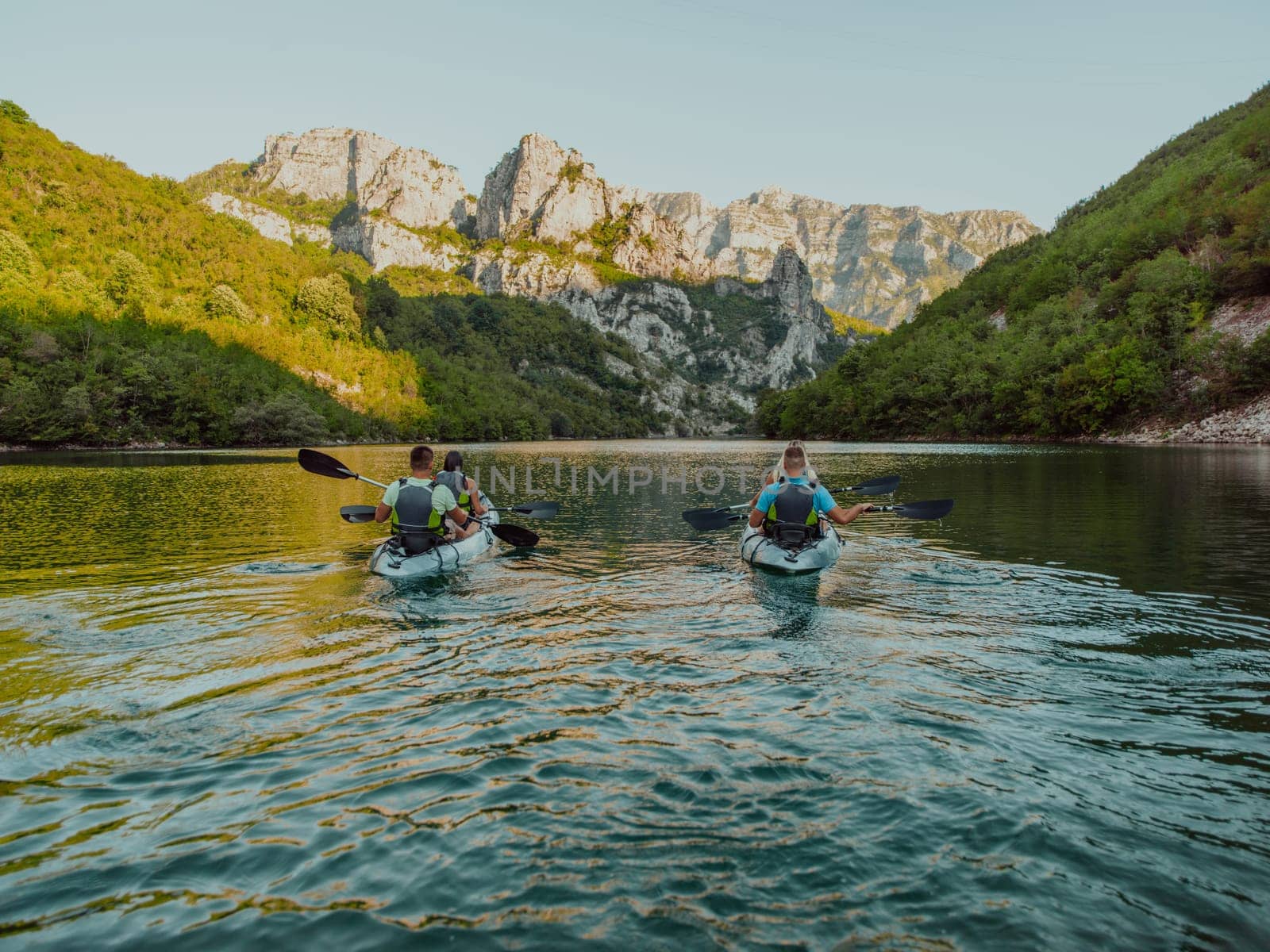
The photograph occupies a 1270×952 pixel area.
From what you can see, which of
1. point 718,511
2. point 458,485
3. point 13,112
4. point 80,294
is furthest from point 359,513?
point 13,112

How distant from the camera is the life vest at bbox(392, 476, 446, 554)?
46.3 feet

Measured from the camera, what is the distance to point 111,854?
464 cm

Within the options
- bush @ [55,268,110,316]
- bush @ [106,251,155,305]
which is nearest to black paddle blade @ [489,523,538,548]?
bush @ [55,268,110,316]

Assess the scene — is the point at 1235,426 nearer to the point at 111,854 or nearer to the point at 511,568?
the point at 511,568

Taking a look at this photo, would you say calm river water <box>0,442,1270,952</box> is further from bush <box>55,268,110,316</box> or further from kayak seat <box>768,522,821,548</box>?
bush <box>55,268,110,316</box>

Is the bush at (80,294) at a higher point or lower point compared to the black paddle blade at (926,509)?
higher

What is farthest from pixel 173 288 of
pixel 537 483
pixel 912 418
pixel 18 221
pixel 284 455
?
pixel 912 418

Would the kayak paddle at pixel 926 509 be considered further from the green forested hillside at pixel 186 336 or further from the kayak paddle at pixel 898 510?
the green forested hillside at pixel 186 336

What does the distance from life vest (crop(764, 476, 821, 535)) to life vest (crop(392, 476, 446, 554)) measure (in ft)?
22.7

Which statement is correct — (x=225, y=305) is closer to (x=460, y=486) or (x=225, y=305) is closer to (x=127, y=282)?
(x=127, y=282)

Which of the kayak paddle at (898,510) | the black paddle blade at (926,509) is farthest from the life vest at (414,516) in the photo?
the black paddle blade at (926,509)

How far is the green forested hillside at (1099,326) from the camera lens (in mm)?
72062

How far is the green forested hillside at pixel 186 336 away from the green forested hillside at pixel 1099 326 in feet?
226

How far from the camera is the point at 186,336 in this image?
98750 millimetres
